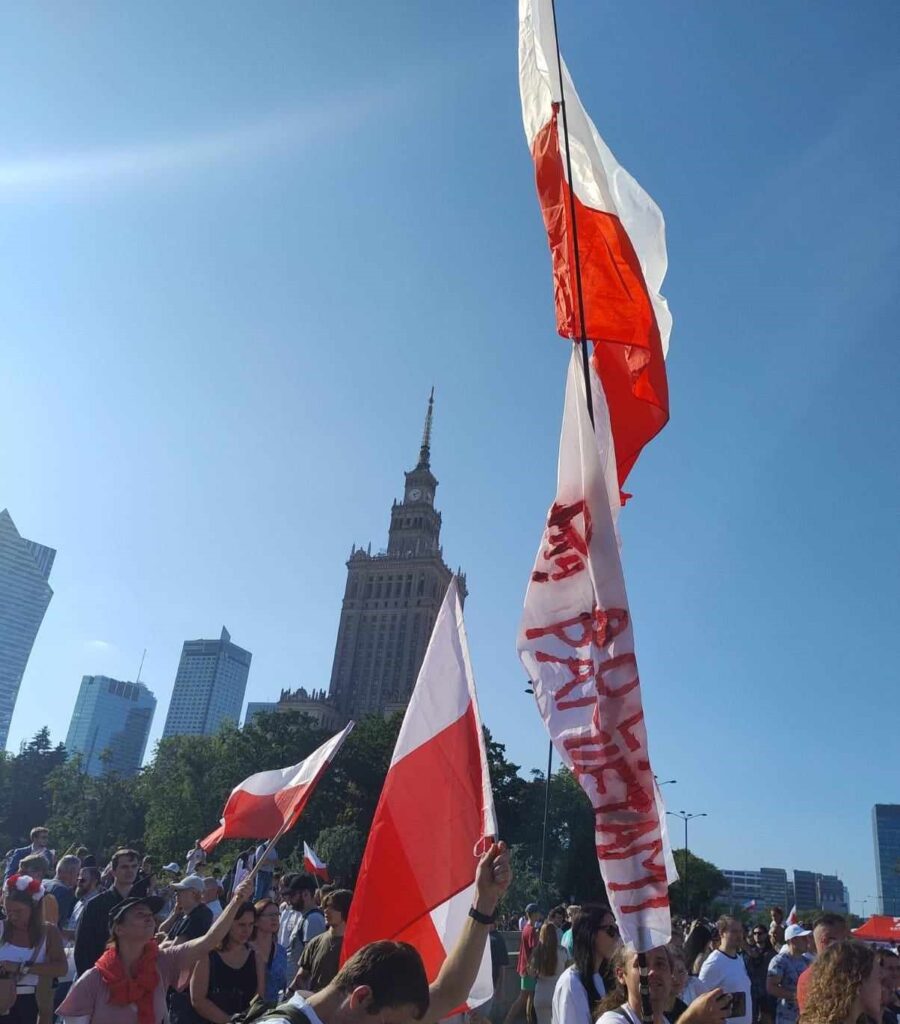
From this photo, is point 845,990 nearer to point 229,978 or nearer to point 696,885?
point 229,978

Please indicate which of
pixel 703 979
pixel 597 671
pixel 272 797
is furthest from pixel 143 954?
pixel 703 979

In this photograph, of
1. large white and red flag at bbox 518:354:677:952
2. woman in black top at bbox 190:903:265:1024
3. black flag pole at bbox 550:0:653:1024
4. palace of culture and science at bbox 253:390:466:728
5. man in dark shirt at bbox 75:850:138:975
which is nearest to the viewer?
large white and red flag at bbox 518:354:677:952

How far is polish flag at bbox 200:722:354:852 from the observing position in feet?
25.6

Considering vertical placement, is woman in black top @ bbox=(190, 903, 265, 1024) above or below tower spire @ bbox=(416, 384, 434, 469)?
below

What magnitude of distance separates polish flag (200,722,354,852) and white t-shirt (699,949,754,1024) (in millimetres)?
3535

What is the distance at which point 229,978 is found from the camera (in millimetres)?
5707

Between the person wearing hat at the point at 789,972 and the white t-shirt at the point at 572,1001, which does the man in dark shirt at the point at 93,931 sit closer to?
the white t-shirt at the point at 572,1001

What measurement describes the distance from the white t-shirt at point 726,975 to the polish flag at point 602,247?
4325 mm

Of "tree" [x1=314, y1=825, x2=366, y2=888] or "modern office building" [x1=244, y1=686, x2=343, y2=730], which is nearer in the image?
"tree" [x1=314, y1=825, x2=366, y2=888]

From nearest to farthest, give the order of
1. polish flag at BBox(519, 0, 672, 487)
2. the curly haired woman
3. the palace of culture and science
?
the curly haired woman, polish flag at BBox(519, 0, 672, 487), the palace of culture and science

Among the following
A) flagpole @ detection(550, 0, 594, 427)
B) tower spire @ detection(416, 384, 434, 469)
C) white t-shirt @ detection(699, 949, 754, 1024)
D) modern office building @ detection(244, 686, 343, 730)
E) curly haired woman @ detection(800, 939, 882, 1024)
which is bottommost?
white t-shirt @ detection(699, 949, 754, 1024)

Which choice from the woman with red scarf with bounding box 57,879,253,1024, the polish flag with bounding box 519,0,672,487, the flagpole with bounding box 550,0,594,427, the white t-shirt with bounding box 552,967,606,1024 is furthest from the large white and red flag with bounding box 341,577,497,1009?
the polish flag with bounding box 519,0,672,487

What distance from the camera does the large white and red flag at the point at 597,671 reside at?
3.88 meters

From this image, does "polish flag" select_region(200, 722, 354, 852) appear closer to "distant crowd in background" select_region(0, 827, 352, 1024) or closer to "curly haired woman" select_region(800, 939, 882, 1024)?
"distant crowd in background" select_region(0, 827, 352, 1024)
